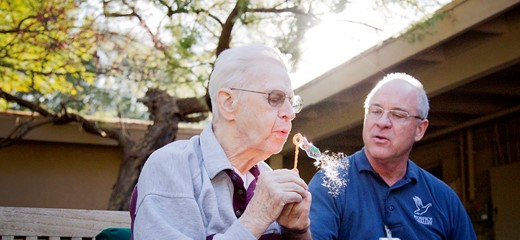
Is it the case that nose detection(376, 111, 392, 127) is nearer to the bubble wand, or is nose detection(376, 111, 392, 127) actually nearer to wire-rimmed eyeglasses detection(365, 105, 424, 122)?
wire-rimmed eyeglasses detection(365, 105, 424, 122)

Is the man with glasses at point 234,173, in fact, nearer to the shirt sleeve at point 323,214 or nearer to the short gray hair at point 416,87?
the shirt sleeve at point 323,214

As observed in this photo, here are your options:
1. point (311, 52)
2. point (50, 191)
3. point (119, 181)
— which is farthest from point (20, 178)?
point (311, 52)

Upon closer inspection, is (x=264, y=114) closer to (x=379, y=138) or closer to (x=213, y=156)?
(x=213, y=156)

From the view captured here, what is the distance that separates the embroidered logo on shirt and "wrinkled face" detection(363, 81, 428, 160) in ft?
0.66

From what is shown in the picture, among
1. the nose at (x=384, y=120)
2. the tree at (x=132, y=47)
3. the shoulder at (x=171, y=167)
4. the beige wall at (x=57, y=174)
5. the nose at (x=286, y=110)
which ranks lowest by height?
the beige wall at (x=57, y=174)

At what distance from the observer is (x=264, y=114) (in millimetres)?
1893

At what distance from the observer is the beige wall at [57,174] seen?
10.6 meters

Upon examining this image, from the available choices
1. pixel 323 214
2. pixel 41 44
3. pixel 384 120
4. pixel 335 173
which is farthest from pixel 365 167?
pixel 41 44

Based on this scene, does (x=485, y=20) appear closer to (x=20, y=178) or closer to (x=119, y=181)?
(x=119, y=181)

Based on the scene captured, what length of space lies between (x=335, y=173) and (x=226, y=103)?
101cm

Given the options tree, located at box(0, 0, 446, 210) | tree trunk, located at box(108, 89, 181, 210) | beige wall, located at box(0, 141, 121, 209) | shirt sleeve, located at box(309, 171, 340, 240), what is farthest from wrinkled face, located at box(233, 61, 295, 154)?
beige wall, located at box(0, 141, 121, 209)

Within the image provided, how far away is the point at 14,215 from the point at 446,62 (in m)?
3.95

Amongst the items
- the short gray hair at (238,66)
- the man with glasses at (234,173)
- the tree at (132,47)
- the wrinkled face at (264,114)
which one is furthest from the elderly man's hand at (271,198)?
the tree at (132,47)

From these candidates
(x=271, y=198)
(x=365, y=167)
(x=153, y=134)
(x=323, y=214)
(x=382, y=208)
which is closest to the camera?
(x=271, y=198)
